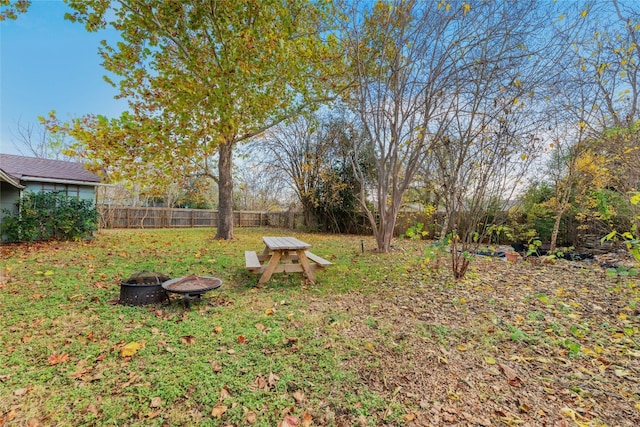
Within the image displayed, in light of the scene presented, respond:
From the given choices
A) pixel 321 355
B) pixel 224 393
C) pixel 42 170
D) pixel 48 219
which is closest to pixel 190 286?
pixel 224 393

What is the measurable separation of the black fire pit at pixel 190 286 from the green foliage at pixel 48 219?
7.29 metres

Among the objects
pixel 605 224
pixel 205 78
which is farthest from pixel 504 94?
pixel 605 224

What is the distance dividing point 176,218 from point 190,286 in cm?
1534

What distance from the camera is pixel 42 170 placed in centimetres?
891

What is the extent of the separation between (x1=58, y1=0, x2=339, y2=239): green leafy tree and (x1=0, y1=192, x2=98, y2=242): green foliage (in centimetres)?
358

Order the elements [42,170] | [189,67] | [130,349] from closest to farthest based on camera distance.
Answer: [130,349]
[189,67]
[42,170]

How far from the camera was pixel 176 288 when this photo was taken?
3184 mm

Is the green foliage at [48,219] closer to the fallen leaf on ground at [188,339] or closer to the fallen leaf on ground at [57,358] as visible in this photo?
the fallen leaf on ground at [57,358]

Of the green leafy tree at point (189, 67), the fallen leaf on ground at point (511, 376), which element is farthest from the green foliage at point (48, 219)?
the fallen leaf on ground at point (511, 376)

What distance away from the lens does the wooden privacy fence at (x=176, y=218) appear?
14492 mm

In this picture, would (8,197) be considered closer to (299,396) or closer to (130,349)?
(130,349)

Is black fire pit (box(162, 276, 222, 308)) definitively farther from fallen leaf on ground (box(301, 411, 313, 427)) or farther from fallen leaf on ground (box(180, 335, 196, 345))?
fallen leaf on ground (box(301, 411, 313, 427))

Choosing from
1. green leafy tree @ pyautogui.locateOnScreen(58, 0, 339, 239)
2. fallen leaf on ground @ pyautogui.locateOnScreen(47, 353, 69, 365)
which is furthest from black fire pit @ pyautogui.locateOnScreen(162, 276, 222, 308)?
green leafy tree @ pyautogui.locateOnScreen(58, 0, 339, 239)

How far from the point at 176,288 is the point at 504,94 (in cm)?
530
